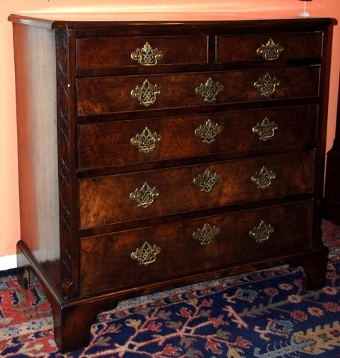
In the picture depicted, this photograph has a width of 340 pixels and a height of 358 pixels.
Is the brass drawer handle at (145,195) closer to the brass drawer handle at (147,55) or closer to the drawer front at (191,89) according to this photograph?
the drawer front at (191,89)

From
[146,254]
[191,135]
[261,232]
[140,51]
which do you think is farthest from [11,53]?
[261,232]

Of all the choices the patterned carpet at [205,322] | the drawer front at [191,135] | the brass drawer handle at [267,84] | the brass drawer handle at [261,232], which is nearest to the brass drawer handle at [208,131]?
the drawer front at [191,135]

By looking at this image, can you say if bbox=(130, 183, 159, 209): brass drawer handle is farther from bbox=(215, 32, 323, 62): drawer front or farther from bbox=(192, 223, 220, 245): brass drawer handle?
bbox=(215, 32, 323, 62): drawer front

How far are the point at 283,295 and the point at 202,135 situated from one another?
2.75ft

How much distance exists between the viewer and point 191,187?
2377 mm

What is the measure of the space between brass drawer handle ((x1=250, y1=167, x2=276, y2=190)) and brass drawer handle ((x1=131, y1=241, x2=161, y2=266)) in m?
0.47

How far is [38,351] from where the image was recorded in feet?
7.54

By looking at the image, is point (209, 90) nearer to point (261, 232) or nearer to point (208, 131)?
point (208, 131)

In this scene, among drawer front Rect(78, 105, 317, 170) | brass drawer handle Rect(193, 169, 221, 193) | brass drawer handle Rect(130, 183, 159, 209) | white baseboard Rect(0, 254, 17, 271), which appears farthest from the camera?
white baseboard Rect(0, 254, 17, 271)

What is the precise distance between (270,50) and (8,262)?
147cm

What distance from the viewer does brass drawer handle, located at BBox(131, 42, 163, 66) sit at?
2.13 metres

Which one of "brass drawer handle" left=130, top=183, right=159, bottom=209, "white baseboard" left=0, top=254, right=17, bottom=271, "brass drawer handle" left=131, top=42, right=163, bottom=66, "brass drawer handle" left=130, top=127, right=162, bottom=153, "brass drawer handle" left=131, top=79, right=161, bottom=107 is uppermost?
"brass drawer handle" left=131, top=42, right=163, bottom=66

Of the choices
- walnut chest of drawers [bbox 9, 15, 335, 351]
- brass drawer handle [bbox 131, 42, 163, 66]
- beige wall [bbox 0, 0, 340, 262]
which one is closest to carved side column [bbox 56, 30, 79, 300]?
walnut chest of drawers [bbox 9, 15, 335, 351]

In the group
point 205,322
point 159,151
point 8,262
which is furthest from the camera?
point 8,262
